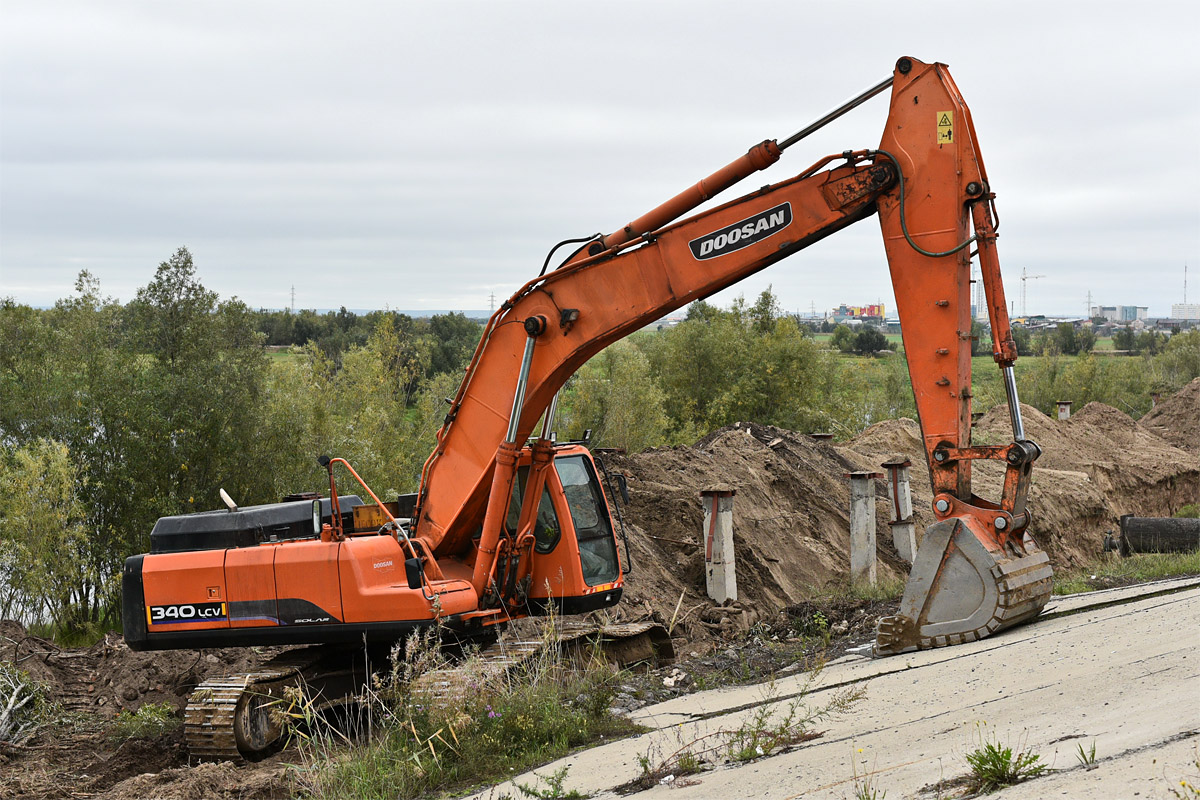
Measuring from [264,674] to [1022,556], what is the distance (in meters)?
5.93

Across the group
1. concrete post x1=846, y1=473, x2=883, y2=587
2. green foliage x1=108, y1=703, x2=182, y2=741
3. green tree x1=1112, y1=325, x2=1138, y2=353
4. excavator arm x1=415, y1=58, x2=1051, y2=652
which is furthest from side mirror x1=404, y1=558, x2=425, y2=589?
green tree x1=1112, y1=325, x2=1138, y2=353

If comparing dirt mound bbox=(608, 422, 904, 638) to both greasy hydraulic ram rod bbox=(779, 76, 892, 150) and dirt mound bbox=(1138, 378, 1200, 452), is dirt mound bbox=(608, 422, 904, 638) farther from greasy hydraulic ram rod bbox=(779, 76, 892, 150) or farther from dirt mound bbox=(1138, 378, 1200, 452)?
dirt mound bbox=(1138, 378, 1200, 452)

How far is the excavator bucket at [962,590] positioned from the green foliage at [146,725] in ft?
19.5

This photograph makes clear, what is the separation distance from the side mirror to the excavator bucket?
3678mm

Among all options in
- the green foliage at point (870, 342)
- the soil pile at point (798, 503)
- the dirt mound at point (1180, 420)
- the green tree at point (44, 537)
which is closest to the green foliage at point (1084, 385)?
the dirt mound at point (1180, 420)

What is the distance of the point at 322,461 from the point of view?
25.2 ft

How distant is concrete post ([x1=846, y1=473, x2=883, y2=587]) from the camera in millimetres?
13703

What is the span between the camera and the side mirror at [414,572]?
7.98 m

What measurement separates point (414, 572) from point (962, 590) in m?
4.18

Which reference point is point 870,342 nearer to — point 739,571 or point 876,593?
point 739,571

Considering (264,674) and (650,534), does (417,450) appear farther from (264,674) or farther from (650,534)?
(264,674)

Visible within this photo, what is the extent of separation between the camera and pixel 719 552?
42.1 feet

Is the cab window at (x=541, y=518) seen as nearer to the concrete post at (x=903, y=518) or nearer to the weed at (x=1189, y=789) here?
the weed at (x=1189, y=789)

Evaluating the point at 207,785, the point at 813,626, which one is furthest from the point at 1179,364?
the point at 207,785
